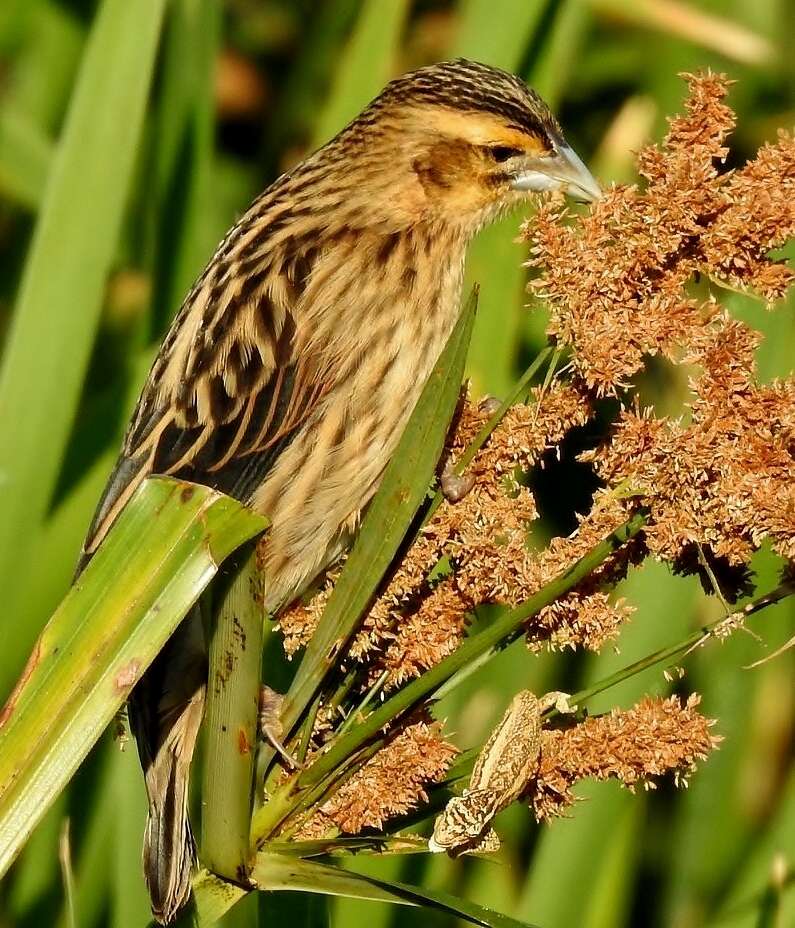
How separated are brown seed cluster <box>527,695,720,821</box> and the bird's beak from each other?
3.66 ft

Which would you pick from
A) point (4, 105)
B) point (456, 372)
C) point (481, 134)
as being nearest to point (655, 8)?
point (481, 134)

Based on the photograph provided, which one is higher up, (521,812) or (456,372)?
(456,372)

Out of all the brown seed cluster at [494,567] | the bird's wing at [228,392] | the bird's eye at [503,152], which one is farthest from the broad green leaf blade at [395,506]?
the bird's eye at [503,152]

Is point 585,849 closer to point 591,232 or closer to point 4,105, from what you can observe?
point 591,232

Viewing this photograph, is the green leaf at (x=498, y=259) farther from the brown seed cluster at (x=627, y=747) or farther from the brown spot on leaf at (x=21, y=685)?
the brown spot on leaf at (x=21, y=685)

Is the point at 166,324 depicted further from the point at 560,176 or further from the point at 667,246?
the point at 667,246

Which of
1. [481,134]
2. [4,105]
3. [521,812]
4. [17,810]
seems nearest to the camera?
[17,810]

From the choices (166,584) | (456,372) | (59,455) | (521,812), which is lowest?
(521,812)

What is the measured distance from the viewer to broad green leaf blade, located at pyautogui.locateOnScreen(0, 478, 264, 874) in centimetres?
170

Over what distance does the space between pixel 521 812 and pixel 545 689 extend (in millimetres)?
292

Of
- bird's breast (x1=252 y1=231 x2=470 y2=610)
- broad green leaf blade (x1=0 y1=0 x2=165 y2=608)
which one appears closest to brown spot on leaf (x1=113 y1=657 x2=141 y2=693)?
bird's breast (x1=252 y1=231 x2=470 y2=610)

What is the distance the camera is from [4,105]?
3869 mm

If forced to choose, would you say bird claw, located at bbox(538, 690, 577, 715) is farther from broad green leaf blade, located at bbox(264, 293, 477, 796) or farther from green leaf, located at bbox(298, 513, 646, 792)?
broad green leaf blade, located at bbox(264, 293, 477, 796)

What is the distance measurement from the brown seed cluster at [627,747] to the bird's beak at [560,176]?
43.9 inches
